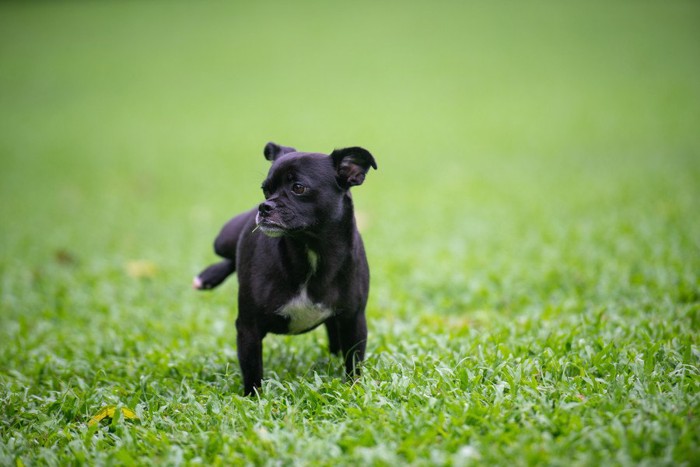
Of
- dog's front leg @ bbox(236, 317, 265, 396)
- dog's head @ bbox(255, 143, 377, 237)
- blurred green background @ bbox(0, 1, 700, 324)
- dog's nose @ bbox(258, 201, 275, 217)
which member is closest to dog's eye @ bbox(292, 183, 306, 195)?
dog's head @ bbox(255, 143, 377, 237)

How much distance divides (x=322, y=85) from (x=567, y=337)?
2612cm

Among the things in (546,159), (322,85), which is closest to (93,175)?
(546,159)

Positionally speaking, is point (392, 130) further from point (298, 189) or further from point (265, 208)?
point (265, 208)

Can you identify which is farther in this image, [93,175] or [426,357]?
[93,175]

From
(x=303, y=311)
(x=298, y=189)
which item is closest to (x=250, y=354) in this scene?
(x=303, y=311)

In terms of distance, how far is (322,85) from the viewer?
97.4 ft

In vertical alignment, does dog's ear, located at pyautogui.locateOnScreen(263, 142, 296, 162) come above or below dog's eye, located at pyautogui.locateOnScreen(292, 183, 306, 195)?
above

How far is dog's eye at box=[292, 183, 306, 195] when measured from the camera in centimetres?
386

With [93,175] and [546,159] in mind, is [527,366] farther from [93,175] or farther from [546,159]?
[93,175]

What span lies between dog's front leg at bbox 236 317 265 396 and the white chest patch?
0.24 m

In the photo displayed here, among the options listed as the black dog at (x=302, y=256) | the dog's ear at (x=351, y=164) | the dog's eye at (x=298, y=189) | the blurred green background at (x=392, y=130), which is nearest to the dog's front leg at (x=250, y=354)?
the black dog at (x=302, y=256)

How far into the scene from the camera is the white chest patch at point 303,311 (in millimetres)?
3994

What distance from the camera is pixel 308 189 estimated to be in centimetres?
385

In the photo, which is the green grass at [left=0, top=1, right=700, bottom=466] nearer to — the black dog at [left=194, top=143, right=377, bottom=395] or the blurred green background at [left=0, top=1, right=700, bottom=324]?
the blurred green background at [left=0, top=1, right=700, bottom=324]
